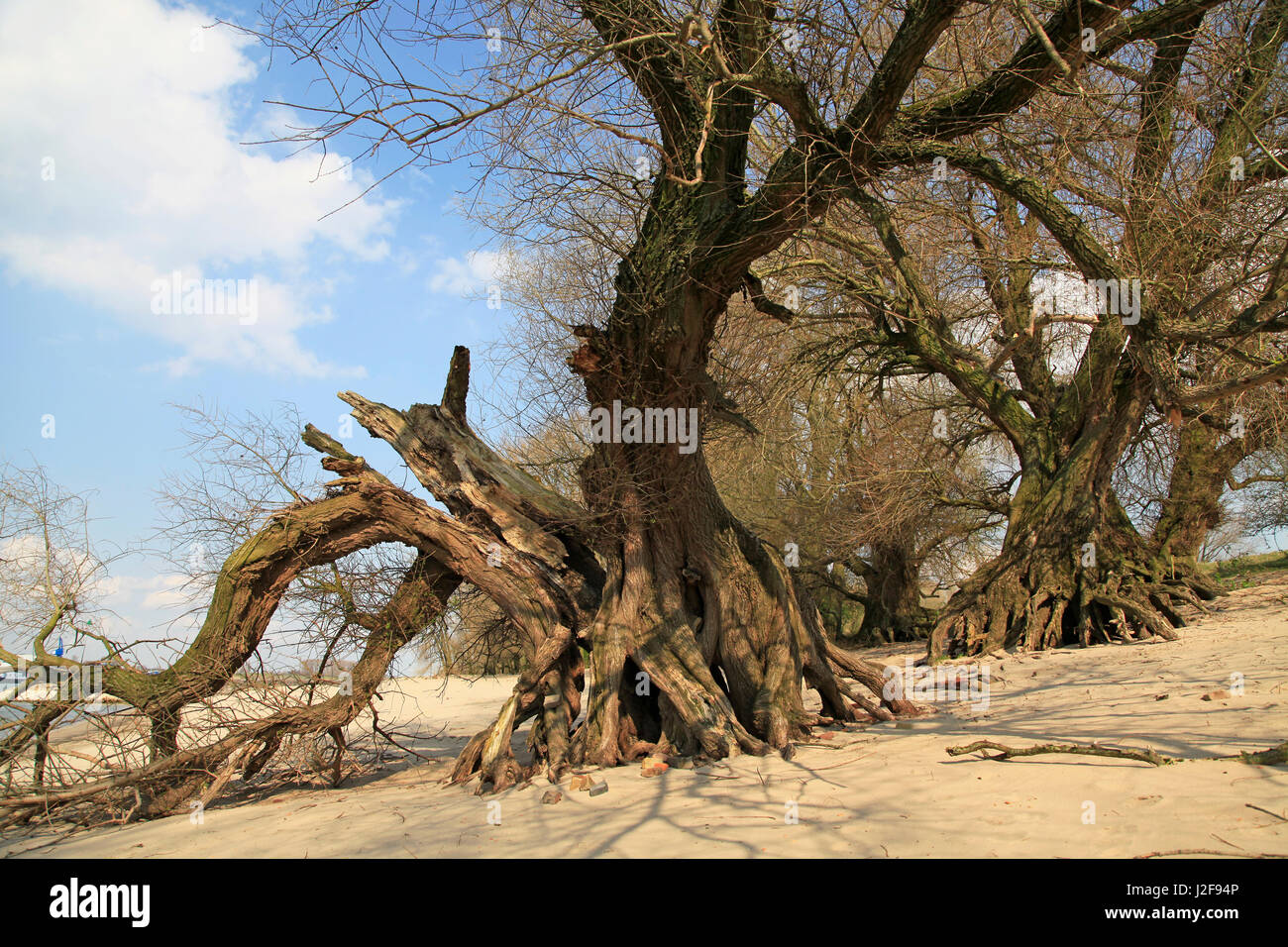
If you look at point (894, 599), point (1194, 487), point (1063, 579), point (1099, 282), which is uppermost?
point (1099, 282)

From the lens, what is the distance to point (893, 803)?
13.3ft

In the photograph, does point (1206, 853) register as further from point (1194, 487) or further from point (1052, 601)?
point (1194, 487)

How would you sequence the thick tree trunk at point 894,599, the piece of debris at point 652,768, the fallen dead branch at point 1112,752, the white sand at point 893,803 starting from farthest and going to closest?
the thick tree trunk at point 894,599 → the piece of debris at point 652,768 → the fallen dead branch at point 1112,752 → the white sand at point 893,803

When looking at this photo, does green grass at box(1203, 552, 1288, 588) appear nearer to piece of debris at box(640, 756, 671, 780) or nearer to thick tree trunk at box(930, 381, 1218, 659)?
thick tree trunk at box(930, 381, 1218, 659)

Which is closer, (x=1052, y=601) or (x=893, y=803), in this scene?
(x=893, y=803)

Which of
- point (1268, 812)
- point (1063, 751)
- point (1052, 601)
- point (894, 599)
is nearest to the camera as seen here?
point (1268, 812)

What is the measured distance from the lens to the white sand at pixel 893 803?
3.39m

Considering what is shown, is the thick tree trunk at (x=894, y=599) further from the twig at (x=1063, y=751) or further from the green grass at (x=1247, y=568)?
the twig at (x=1063, y=751)

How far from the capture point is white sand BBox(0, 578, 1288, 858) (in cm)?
339

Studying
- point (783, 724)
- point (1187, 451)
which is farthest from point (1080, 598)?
point (783, 724)

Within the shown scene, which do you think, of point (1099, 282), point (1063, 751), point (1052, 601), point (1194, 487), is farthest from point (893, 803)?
point (1194, 487)

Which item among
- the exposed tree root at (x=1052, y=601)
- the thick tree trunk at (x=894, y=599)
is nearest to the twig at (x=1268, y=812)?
the exposed tree root at (x=1052, y=601)
